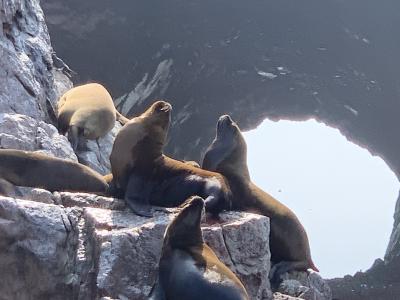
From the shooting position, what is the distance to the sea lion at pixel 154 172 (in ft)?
24.4

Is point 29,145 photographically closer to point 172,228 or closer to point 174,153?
Answer: point 172,228

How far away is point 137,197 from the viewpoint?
7125 millimetres

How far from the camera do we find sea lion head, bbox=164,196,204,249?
5.90 m

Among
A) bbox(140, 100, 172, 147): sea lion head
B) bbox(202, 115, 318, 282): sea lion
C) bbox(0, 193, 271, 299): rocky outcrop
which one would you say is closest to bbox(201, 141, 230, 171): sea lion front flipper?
bbox(202, 115, 318, 282): sea lion

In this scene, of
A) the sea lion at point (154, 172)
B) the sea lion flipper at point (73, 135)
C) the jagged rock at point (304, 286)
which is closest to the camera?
the sea lion at point (154, 172)

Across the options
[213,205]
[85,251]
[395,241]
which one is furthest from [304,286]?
[395,241]

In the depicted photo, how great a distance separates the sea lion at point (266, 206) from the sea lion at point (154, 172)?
66 centimetres

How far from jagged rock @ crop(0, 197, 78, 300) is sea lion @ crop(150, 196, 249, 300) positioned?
0.79 metres

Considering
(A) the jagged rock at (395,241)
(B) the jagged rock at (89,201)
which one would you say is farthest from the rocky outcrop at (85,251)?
(A) the jagged rock at (395,241)

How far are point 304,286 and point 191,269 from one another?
9.14 ft

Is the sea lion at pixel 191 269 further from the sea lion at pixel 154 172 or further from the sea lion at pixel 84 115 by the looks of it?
the sea lion at pixel 84 115

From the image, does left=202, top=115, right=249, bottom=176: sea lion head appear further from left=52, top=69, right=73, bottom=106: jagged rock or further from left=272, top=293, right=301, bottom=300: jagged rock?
left=52, top=69, right=73, bottom=106: jagged rock

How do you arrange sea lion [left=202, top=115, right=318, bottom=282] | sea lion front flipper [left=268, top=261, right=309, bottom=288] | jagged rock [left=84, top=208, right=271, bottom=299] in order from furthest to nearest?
sea lion [left=202, top=115, right=318, bottom=282]
sea lion front flipper [left=268, top=261, right=309, bottom=288]
jagged rock [left=84, top=208, right=271, bottom=299]

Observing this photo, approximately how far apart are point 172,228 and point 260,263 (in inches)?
44.4
